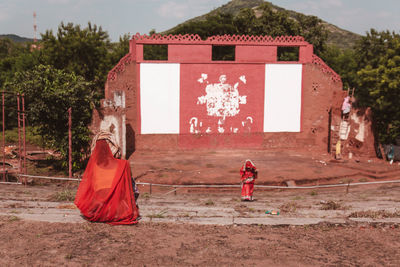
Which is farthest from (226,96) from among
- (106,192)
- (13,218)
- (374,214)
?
(13,218)

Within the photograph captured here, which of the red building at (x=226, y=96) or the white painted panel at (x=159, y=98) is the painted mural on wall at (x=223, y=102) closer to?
the red building at (x=226, y=96)

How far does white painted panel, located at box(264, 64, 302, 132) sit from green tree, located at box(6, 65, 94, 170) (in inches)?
367

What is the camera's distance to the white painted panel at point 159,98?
61.1 ft

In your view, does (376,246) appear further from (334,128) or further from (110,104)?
(334,128)

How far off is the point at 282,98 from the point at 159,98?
259 inches

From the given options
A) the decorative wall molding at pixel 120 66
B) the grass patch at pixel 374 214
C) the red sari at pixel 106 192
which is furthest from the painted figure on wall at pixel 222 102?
the red sari at pixel 106 192

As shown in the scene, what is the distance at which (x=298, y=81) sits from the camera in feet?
63.8

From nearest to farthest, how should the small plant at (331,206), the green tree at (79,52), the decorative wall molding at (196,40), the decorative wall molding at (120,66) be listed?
1. the small plant at (331,206)
2. the decorative wall molding at (120,66)
3. the decorative wall molding at (196,40)
4. the green tree at (79,52)

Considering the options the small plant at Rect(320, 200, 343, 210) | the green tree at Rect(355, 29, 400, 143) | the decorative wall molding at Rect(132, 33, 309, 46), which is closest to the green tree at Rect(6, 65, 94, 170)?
the decorative wall molding at Rect(132, 33, 309, 46)

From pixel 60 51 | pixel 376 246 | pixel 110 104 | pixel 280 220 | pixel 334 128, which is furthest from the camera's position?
pixel 60 51

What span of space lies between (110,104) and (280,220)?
36.4 feet

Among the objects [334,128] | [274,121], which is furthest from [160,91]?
[334,128]

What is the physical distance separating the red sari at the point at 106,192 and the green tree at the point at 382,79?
45.9 ft

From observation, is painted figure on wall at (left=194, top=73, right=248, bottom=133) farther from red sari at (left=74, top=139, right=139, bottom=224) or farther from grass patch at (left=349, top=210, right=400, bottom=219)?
red sari at (left=74, top=139, right=139, bottom=224)
